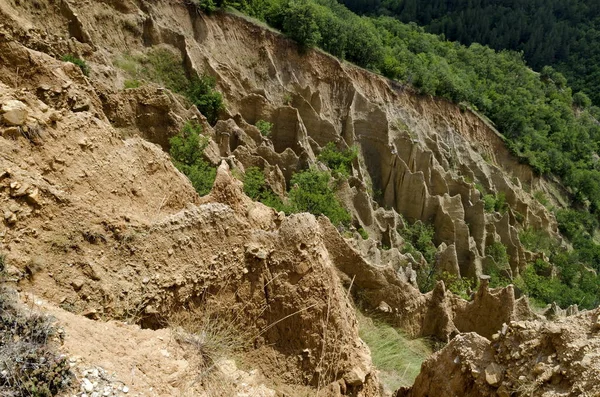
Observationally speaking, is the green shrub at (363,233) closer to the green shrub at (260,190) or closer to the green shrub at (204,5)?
the green shrub at (260,190)

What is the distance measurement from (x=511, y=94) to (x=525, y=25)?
41913mm

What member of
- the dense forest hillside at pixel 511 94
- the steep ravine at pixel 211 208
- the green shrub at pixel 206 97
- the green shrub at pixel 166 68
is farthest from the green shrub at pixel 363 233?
the green shrub at pixel 166 68

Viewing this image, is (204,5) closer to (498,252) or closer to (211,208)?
(498,252)

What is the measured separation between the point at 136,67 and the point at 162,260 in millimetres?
24059

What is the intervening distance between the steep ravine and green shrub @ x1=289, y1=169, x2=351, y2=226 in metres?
1.08

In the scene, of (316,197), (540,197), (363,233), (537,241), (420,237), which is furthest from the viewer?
(540,197)

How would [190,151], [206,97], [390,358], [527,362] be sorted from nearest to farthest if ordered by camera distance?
[527,362]
[390,358]
[190,151]
[206,97]

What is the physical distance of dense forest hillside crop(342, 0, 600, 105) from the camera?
8138cm

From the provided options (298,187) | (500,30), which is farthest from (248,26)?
(500,30)

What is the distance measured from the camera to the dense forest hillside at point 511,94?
34844mm

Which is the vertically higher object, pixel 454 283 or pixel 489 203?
pixel 489 203

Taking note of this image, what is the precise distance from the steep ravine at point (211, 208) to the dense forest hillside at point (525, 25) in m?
62.4

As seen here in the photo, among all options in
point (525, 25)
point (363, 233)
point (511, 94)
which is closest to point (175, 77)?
point (363, 233)

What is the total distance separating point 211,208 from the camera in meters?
6.21
